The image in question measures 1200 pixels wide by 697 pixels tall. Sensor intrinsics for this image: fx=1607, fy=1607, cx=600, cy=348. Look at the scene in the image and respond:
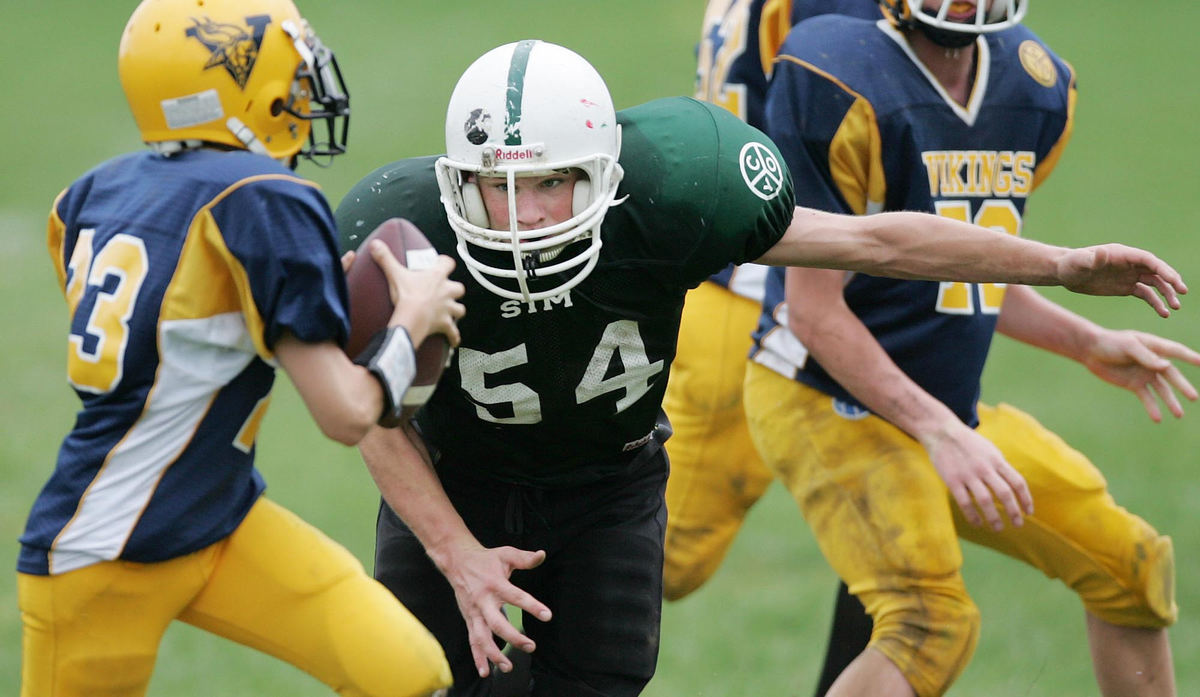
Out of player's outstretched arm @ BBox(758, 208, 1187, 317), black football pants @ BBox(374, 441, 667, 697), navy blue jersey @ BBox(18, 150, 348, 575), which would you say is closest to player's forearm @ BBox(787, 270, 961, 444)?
player's outstretched arm @ BBox(758, 208, 1187, 317)

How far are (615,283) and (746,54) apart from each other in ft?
5.79

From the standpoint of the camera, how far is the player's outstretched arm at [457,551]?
3.10 m

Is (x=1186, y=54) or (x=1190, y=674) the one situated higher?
(x=1190, y=674)

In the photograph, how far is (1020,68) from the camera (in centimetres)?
384

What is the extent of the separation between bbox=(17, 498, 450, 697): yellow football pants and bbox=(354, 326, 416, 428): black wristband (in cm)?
39

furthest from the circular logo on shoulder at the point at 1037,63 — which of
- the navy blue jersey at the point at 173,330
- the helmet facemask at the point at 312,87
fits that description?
the navy blue jersey at the point at 173,330

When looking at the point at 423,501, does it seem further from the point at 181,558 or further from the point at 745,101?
the point at 745,101

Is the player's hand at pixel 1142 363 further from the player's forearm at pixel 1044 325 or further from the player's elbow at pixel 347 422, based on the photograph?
the player's elbow at pixel 347 422

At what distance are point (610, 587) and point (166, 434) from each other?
1005mm

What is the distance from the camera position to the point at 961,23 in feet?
12.0

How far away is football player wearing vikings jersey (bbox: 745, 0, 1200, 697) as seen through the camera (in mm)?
3639

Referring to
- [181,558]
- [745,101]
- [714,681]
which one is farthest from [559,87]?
[714,681]

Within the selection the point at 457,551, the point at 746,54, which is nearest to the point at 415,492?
the point at 457,551

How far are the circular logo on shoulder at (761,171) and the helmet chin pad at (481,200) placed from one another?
0.32 metres
